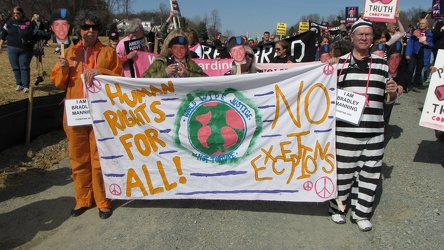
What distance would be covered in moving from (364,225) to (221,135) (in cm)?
161

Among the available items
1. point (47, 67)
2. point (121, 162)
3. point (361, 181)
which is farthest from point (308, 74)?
point (47, 67)

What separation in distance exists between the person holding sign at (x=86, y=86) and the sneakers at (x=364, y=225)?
2537mm

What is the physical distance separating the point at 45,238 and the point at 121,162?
999 mm

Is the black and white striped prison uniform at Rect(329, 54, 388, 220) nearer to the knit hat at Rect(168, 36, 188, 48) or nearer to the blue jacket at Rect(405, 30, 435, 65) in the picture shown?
the knit hat at Rect(168, 36, 188, 48)

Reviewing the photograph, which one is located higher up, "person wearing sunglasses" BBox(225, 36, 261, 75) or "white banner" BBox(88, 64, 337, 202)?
"person wearing sunglasses" BBox(225, 36, 261, 75)

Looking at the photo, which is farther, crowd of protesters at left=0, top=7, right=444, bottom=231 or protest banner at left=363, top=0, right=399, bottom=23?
protest banner at left=363, top=0, right=399, bottom=23

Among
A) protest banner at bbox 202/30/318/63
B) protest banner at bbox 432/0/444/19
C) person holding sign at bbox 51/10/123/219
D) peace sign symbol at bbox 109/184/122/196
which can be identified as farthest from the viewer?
protest banner at bbox 432/0/444/19

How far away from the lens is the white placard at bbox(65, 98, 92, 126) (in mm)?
3381

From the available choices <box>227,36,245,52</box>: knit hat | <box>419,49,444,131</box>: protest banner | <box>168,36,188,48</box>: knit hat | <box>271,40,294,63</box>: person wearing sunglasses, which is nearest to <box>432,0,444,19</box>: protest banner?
<box>271,40,294,63</box>: person wearing sunglasses

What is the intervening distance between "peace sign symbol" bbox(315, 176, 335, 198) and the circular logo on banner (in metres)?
0.77

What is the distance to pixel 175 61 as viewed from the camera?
3.80 meters

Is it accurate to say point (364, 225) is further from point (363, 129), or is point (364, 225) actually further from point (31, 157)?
point (31, 157)

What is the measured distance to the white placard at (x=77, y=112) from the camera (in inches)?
133

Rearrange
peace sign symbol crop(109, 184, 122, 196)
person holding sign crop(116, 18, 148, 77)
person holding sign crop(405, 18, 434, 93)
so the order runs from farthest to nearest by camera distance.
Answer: person holding sign crop(405, 18, 434, 93)
person holding sign crop(116, 18, 148, 77)
peace sign symbol crop(109, 184, 122, 196)
